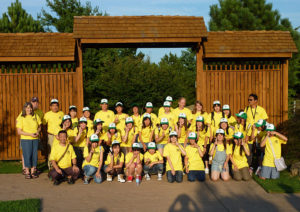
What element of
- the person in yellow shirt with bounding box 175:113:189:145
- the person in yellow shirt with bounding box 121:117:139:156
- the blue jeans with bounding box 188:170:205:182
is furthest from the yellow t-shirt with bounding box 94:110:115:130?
the blue jeans with bounding box 188:170:205:182

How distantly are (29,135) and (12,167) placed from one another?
5.53ft

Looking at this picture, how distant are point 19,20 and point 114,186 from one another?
21568 mm

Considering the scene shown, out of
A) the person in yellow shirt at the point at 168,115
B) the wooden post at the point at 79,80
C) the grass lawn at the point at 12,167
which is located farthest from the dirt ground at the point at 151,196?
the wooden post at the point at 79,80

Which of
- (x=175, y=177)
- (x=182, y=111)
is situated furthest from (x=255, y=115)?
(x=175, y=177)

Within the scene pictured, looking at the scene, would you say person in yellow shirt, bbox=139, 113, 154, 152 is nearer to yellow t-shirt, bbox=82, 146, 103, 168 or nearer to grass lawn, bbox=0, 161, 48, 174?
yellow t-shirt, bbox=82, 146, 103, 168

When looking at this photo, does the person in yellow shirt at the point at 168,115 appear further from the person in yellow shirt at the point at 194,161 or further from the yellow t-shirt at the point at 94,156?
the yellow t-shirt at the point at 94,156

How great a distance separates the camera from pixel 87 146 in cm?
805

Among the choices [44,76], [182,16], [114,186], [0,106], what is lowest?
[114,186]

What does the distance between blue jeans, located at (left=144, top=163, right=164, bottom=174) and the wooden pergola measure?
2.74 meters

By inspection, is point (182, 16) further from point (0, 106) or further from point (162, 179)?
point (0, 106)

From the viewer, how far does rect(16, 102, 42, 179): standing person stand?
26.8 feet

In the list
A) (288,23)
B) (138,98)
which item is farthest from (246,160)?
(288,23)

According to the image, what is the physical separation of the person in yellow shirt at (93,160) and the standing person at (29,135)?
1.33 meters

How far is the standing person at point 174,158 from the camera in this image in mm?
7637
